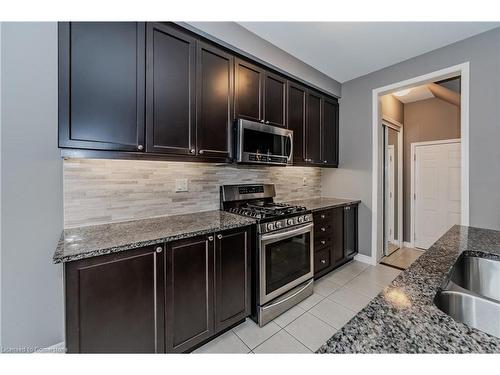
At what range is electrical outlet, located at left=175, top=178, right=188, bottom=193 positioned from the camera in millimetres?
2016

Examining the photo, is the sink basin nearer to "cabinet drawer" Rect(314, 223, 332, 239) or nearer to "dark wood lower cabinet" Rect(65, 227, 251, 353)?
"dark wood lower cabinet" Rect(65, 227, 251, 353)

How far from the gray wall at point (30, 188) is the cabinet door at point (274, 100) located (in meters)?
1.77

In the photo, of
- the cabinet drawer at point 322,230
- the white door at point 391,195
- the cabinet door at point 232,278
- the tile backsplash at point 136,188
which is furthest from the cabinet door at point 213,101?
the white door at point 391,195

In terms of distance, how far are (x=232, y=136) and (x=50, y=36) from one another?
1431 mm

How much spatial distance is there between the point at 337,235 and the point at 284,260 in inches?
46.5

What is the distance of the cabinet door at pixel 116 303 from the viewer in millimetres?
1119

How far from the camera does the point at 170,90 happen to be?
1.66m

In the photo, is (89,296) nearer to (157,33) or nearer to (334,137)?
(157,33)

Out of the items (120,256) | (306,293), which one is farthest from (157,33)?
(306,293)

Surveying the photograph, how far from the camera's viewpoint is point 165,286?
137 centimetres

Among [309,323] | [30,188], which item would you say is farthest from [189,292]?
[30,188]

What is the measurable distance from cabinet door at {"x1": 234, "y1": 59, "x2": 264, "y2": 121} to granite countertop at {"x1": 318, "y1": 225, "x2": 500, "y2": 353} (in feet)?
6.03

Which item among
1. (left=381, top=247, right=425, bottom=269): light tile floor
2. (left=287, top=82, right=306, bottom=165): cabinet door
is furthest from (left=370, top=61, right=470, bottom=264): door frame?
(left=287, top=82, right=306, bottom=165): cabinet door
